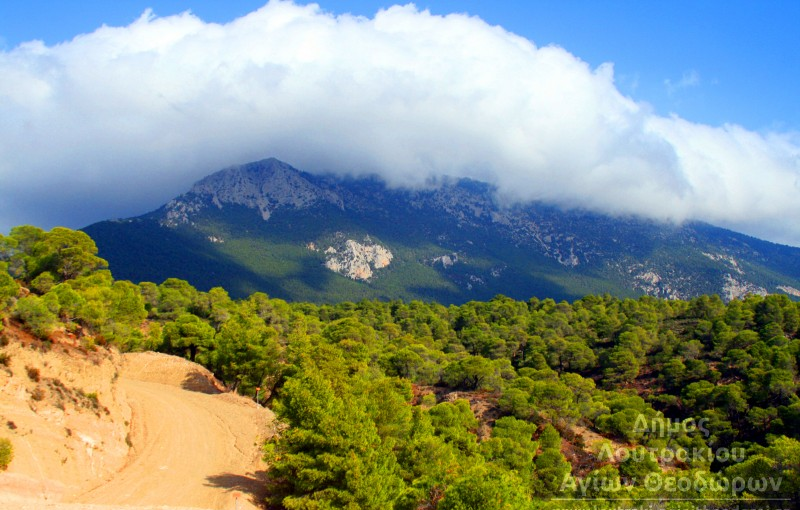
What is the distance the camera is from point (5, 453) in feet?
70.2

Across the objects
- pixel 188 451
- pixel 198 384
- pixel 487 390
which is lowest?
pixel 188 451

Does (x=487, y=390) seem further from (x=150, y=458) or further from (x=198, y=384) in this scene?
(x=150, y=458)

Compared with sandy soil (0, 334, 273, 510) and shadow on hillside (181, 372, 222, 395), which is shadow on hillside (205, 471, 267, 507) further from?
shadow on hillside (181, 372, 222, 395)

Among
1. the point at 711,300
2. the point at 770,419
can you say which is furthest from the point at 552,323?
the point at 770,419

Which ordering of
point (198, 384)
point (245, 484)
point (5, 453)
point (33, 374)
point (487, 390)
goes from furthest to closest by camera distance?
1. point (487, 390)
2. point (198, 384)
3. point (245, 484)
4. point (33, 374)
5. point (5, 453)

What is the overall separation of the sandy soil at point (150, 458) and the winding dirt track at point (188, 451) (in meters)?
0.05

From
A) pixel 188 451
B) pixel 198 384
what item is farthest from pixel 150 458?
pixel 198 384

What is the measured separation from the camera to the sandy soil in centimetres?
2306

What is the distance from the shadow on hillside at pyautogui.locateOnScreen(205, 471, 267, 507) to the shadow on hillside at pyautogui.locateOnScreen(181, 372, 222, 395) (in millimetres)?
20356

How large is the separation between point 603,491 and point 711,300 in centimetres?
8403

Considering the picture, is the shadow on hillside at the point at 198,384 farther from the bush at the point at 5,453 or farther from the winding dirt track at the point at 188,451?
A: the bush at the point at 5,453

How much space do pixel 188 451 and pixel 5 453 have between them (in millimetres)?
12353

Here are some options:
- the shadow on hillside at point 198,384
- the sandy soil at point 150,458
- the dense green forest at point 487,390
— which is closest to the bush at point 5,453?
the sandy soil at point 150,458

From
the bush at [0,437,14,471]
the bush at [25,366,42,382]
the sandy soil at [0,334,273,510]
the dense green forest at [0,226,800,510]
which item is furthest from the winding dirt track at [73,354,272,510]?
the bush at [25,366,42,382]
